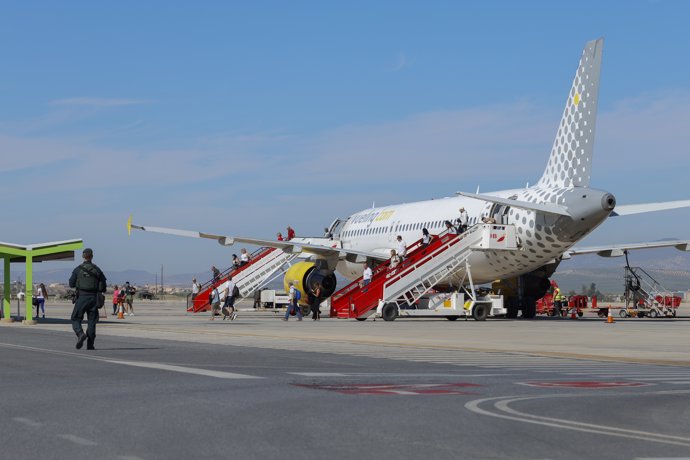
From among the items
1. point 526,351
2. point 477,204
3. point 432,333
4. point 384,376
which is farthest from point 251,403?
point 477,204

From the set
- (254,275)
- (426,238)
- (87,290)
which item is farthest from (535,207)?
(254,275)

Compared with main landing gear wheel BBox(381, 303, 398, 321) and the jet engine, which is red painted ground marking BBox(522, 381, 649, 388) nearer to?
main landing gear wheel BBox(381, 303, 398, 321)

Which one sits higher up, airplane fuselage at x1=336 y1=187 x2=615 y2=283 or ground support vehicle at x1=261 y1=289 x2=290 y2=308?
airplane fuselage at x1=336 y1=187 x2=615 y2=283

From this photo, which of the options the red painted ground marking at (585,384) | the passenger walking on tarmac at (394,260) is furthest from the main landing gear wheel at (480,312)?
the red painted ground marking at (585,384)

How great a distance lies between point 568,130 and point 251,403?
1232 inches

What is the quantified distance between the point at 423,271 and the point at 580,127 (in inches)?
316

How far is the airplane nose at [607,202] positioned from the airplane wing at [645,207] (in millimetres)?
1293

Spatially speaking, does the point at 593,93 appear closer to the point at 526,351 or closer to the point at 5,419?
the point at 526,351

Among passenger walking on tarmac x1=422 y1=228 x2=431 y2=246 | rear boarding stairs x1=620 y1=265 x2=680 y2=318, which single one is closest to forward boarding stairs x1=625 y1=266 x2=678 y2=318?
rear boarding stairs x1=620 y1=265 x2=680 y2=318

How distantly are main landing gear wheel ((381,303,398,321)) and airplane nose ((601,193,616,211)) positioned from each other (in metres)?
9.24

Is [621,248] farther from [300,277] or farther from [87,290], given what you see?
[87,290]

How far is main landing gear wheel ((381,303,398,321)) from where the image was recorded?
1689 inches

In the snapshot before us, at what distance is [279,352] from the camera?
71.4 feet

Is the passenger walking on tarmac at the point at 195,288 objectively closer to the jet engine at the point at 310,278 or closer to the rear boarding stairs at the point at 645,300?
the jet engine at the point at 310,278
